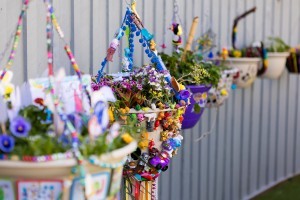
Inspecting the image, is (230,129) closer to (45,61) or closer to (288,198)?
(288,198)

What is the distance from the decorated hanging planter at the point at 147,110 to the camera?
2527mm

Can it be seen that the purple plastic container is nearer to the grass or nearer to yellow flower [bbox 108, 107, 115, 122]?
yellow flower [bbox 108, 107, 115, 122]

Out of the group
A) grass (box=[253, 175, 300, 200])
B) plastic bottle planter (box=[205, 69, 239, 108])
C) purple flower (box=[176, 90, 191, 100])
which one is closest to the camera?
purple flower (box=[176, 90, 191, 100])

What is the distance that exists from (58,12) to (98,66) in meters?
0.38

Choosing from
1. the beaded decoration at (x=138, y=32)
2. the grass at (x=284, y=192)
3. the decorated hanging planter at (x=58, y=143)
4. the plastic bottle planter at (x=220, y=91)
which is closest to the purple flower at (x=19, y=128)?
the decorated hanging planter at (x=58, y=143)

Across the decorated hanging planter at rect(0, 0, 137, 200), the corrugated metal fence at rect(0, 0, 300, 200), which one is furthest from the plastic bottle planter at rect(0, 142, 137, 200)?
the corrugated metal fence at rect(0, 0, 300, 200)

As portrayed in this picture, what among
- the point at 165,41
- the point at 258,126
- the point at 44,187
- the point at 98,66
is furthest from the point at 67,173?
the point at 258,126

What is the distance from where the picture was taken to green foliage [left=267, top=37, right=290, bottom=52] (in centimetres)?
467

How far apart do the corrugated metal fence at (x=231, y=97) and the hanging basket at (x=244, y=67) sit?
8.5 inches

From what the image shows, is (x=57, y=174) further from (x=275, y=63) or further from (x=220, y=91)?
(x=275, y=63)

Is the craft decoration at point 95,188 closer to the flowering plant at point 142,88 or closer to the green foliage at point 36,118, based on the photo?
the green foliage at point 36,118

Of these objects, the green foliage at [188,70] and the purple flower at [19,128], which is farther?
the green foliage at [188,70]

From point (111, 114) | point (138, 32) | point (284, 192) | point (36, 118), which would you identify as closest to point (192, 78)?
point (138, 32)

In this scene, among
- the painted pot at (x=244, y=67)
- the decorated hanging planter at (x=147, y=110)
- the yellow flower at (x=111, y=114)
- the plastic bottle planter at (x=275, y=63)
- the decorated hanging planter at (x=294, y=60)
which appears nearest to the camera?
the yellow flower at (x=111, y=114)
